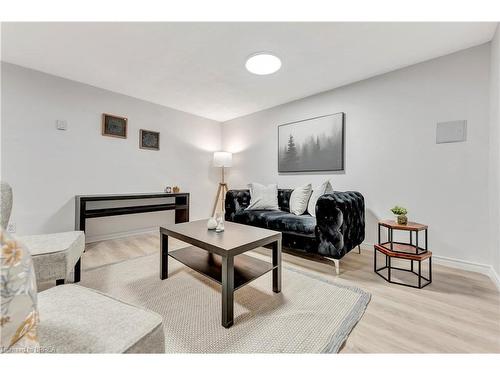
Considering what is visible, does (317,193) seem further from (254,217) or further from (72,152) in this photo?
(72,152)

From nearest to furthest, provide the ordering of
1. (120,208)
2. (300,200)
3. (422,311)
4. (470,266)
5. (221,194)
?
(422,311) → (470,266) → (300,200) → (120,208) → (221,194)

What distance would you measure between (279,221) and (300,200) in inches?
19.6

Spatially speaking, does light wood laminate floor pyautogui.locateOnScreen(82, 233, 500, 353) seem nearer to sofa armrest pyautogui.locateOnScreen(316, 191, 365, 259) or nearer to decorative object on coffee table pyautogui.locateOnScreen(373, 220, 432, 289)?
decorative object on coffee table pyautogui.locateOnScreen(373, 220, 432, 289)

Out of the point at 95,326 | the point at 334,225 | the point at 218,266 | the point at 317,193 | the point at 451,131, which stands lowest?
the point at 218,266

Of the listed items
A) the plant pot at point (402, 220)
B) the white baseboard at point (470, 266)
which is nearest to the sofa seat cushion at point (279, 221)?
the plant pot at point (402, 220)

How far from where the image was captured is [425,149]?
7.48ft

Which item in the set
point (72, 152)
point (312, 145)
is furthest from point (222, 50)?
point (72, 152)

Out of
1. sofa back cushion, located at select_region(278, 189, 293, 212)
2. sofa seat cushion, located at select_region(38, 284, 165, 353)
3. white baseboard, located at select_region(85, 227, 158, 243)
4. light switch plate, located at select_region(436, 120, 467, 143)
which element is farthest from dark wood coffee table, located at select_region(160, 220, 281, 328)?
light switch plate, located at select_region(436, 120, 467, 143)

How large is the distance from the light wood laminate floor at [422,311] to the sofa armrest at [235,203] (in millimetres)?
1082

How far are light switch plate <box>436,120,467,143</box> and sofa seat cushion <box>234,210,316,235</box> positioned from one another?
1525mm

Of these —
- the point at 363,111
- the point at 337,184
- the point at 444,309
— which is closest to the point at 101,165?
Result: the point at 337,184

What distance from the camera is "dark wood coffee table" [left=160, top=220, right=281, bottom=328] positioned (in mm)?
1285

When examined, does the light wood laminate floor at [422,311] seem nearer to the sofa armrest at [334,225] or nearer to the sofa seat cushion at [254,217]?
the sofa armrest at [334,225]
